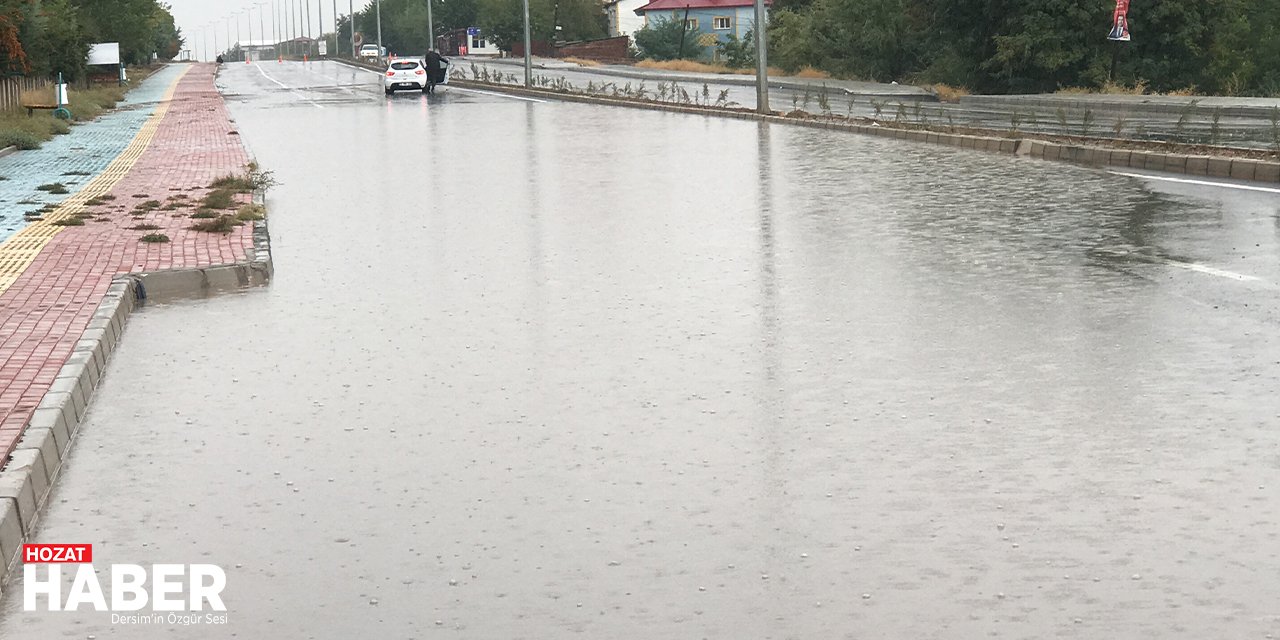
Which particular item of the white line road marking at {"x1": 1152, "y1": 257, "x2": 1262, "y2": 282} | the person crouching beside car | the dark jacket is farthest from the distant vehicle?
the white line road marking at {"x1": 1152, "y1": 257, "x2": 1262, "y2": 282}

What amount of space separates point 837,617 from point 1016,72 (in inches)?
2047

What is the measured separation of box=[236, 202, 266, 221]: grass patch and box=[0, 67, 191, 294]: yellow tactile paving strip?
5.46 ft

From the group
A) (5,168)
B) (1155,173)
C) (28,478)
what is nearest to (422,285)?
(28,478)

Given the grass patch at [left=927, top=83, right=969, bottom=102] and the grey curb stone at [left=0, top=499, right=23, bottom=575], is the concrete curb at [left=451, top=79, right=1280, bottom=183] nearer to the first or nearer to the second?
the grey curb stone at [left=0, top=499, right=23, bottom=575]

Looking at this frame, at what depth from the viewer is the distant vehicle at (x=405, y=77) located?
196ft

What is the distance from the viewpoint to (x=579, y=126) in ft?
115

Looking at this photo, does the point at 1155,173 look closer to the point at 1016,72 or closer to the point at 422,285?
the point at 422,285

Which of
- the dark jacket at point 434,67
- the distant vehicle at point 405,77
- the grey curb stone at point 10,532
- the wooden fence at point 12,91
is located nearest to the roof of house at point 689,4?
the dark jacket at point 434,67

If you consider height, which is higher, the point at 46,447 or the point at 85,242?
the point at 85,242

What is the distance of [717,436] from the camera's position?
7305mm

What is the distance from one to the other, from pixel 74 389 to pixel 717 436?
324 centimetres

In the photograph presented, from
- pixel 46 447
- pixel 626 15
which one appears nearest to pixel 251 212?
pixel 46 447

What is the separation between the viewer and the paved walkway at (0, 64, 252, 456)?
29.7ft

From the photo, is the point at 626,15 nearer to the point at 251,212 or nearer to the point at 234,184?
the point at 234,184
